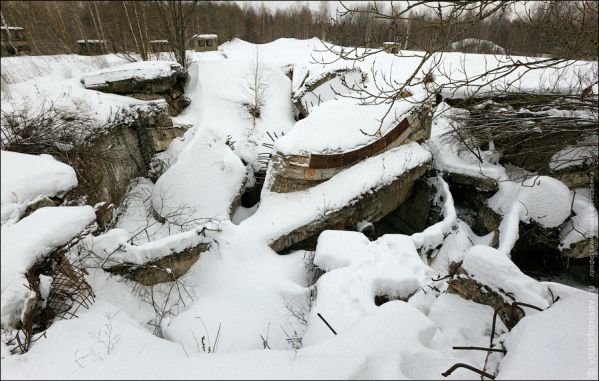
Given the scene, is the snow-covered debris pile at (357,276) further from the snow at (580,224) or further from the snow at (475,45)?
the snow at (475,45)

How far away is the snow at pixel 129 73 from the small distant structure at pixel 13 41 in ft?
15.3

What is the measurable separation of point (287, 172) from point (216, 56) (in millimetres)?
14642

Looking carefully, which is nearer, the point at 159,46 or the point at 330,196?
the point at 330,196

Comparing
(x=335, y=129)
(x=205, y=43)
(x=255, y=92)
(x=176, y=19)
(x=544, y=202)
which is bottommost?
(x=544, y=202)

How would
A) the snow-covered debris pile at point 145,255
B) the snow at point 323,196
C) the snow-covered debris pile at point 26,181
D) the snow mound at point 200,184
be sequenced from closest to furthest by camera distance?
1. the snow-covered debris pile at point 26,181
2. the snow-covered debris pile at point 145,255
3. the snow at point 323,196
4. the snow mound at point 200,184

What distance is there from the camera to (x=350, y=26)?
13.8ft

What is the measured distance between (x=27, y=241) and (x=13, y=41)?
95.1 inches

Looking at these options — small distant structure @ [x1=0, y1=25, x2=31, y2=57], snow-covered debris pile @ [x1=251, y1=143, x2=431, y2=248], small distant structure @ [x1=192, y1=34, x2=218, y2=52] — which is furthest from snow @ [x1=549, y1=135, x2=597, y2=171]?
small distant structure @ [x1=192, y1=34, x2=218, y2=52]

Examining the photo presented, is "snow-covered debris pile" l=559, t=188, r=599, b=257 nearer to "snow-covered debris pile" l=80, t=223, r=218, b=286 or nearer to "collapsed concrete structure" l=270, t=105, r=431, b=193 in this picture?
"collapsed concrete structure" l=270, t=105, r=431, b=193

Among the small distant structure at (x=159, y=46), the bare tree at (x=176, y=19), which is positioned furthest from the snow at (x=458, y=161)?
the small distant structure at (x=159, y=46)

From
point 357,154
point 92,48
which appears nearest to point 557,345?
point 357,154

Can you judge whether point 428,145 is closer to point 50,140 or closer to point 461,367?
point 461,367

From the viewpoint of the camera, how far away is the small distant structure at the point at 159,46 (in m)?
13.0

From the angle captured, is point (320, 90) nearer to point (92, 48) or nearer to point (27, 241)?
point (92, 48)
